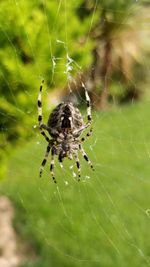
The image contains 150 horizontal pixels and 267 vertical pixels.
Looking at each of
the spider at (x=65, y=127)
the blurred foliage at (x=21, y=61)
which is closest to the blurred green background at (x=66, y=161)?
the blurred foliage at (x=21, y=61)

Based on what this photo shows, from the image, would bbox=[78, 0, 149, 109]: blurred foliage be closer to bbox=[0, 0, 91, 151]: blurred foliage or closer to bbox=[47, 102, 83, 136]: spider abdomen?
bbox=[0, 0, 91, 151]: blurred foliage

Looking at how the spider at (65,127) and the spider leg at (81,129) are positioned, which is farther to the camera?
the spider leg at (81,129)

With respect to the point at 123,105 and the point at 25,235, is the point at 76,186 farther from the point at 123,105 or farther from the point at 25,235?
the point at 123,105

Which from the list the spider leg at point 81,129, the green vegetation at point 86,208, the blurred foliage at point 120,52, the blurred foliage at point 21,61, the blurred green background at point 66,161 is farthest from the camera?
the blurred foliage at point 120,52

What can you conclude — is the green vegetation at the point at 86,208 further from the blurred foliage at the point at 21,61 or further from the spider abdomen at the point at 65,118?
the spider abdomen at the point at 65,118

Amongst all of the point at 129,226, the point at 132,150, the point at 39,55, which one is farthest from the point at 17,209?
the point at 132,150

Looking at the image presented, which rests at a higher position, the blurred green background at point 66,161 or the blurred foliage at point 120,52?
the blurred foliage at point 120,52
